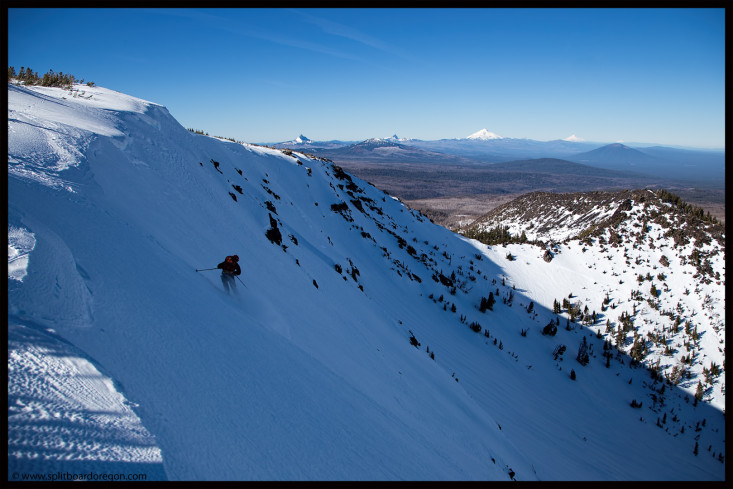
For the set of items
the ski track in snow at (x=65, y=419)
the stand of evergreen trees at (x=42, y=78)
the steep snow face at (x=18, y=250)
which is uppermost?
the stand of evergreen trees at (x=42, y=78)

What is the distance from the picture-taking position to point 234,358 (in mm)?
3934

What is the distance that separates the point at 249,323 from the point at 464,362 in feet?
32.2

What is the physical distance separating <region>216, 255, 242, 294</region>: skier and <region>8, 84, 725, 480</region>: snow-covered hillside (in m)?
0.25

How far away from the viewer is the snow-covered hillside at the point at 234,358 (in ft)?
8.40

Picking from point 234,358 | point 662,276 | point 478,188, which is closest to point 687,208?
point 662,276

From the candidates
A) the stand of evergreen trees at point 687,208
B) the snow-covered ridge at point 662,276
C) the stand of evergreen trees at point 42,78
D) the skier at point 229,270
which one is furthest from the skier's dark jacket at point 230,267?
the stand of evergreen trees at point 687,208

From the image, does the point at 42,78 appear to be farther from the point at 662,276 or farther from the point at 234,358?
the point at 662,276

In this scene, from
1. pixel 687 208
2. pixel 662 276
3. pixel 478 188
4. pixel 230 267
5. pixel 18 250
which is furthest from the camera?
pixel 478 188

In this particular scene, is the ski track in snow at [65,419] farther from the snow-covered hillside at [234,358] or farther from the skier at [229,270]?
the skier at [229,270]

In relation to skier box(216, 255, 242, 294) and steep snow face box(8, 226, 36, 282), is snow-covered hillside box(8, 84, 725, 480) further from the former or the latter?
skier box(216, 255, 242, 294)

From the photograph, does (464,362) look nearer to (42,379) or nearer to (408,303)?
(408,303)

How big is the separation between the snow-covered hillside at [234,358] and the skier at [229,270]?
9.9 inches

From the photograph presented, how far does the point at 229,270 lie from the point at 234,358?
1.94 meters
